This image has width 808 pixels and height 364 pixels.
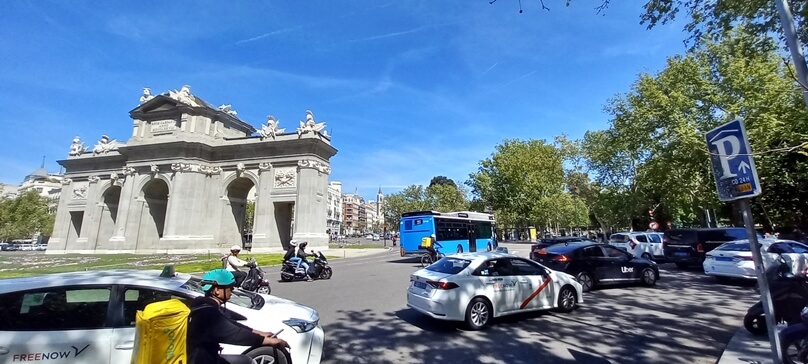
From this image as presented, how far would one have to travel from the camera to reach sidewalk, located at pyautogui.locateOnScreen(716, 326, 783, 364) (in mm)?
4902

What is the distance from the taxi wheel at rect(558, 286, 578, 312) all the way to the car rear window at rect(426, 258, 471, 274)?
2509 mm

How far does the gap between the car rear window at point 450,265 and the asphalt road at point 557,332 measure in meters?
1.07

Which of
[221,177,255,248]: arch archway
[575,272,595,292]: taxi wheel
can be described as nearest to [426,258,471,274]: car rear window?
[575,272,595,292]: taxi wheel

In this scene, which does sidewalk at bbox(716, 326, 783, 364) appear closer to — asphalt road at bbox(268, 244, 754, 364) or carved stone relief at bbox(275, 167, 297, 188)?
asphalt road at bbox(268, 244, 754, 364)

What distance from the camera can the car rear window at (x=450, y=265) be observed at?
23.9 feet

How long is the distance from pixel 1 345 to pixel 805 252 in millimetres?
18209

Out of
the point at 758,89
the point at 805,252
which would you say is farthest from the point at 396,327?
the point at 758,89

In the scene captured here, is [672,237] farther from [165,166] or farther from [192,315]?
[165,166]

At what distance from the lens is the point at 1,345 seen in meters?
A: 3.22

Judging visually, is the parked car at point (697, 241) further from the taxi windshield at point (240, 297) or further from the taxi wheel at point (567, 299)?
the taxi windshield at point (240, 297)

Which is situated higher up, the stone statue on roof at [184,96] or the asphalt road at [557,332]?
the stone statue on roof at [184,96]

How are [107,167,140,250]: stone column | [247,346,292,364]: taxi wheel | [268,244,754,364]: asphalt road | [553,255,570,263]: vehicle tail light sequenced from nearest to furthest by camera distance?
[247,346,292,364]: taxi wheel, [268,244,754,364]: asphalt road, [553,255,570,263]: vehicle tail light, [107,167,140,250]: stone column

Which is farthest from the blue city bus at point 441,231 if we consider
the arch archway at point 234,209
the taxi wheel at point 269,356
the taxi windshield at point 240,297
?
the arch archway at point 234,209

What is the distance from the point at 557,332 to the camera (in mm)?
6539
